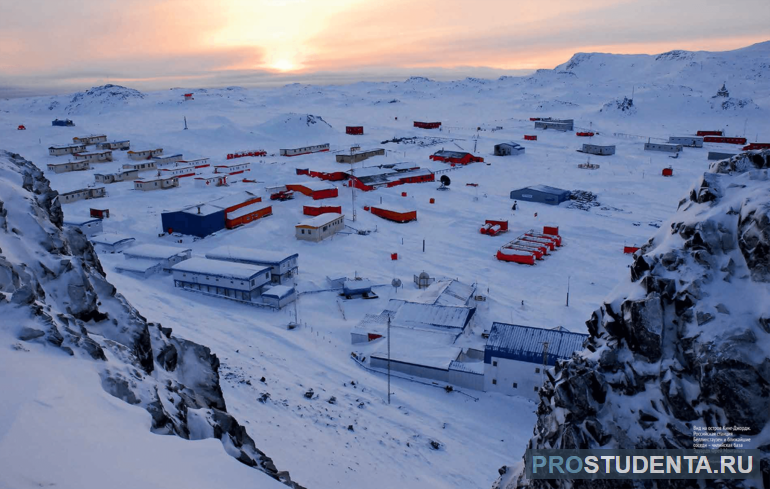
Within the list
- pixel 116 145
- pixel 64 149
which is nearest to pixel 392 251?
pixel 116 145

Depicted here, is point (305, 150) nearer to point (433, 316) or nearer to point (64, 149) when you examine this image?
point (64, 149)

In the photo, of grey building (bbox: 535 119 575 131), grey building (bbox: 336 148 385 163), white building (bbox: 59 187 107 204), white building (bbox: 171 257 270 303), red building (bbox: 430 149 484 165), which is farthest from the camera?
grey building (bbox: 535 119 575 131)

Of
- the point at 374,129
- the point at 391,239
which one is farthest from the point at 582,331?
the point at 374,129

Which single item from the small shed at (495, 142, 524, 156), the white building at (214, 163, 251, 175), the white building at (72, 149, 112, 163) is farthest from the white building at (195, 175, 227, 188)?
the small shed at (495, 142, 524, 156)

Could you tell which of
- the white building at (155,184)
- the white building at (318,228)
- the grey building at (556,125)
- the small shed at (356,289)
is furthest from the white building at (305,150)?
the small shed at (356,289)

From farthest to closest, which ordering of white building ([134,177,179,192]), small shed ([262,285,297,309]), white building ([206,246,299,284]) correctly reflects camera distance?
1. white building ([134,177,179,192])
2. white building ([206,246,299,284])
3. small shed ([262,285,297,309])

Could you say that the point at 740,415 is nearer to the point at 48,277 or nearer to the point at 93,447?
the point at 93,447

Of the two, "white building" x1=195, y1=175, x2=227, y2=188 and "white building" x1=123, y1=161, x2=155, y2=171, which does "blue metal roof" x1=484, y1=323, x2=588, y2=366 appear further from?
"white building" x1=123, y1=161, x2=155, y2=171
